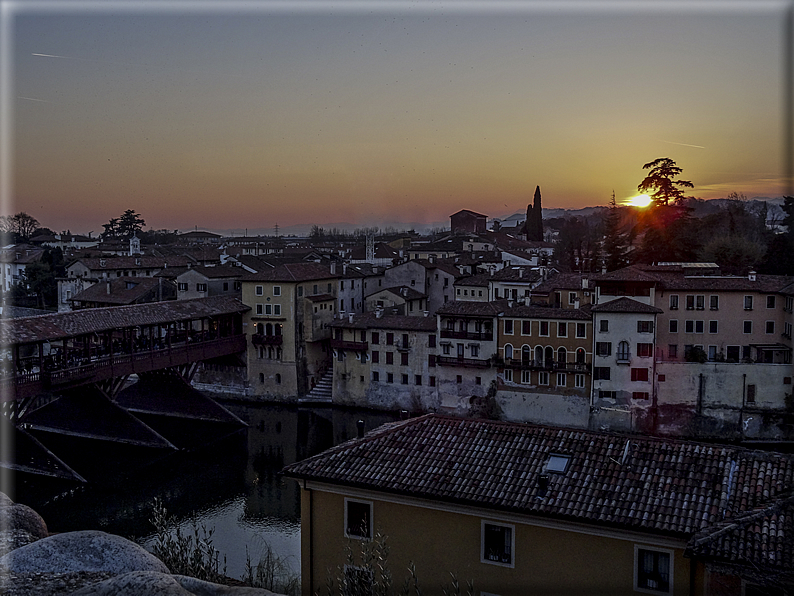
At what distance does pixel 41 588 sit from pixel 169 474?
20.1m

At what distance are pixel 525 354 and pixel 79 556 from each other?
24765 mm

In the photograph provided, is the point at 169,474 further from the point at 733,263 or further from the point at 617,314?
the point at 733,263

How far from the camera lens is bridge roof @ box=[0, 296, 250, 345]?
23.8 m

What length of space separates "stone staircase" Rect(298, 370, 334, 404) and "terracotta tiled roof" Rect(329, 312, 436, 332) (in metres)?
3.13

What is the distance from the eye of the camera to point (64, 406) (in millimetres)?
28250

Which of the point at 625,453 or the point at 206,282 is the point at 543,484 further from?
the point at 206,282

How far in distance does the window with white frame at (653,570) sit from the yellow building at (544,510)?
0.04ft

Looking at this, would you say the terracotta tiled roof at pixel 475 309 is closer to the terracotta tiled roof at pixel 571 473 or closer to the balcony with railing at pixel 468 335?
the balcony with railing at pixel 468 335

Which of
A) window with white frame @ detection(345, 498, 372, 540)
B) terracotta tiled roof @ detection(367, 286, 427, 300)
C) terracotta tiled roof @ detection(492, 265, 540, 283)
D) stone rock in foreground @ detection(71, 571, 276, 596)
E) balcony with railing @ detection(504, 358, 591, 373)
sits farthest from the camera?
terracotta tiled roof @ detection(367, 286, 427, 300)

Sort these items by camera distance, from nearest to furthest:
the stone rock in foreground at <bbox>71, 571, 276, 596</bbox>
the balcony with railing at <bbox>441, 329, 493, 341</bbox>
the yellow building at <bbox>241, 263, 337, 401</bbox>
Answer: the stone rock in foreground at <bbox>71, 571, 276, 596</bbox> < the balcony with railing at <bbox>441, 329, 493, 341</bbox> < the yellow building at <bbox>241, 263, 337, 401</bbox>

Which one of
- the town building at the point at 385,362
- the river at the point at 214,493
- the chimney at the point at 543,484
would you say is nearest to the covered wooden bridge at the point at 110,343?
the river at the point at 214,493

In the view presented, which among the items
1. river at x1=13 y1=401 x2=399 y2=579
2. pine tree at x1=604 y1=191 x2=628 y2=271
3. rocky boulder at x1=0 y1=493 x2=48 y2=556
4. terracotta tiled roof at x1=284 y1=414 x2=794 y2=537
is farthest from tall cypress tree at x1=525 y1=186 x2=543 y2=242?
rocky boulder at x1=0 y1=493 x2=48 y2=556

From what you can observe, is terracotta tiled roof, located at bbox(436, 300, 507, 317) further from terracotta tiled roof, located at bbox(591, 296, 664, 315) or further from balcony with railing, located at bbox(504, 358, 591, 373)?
terracotta tiled roof, located at bbox(591, 296, 664, 315)

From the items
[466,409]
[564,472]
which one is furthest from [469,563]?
[466,409]
